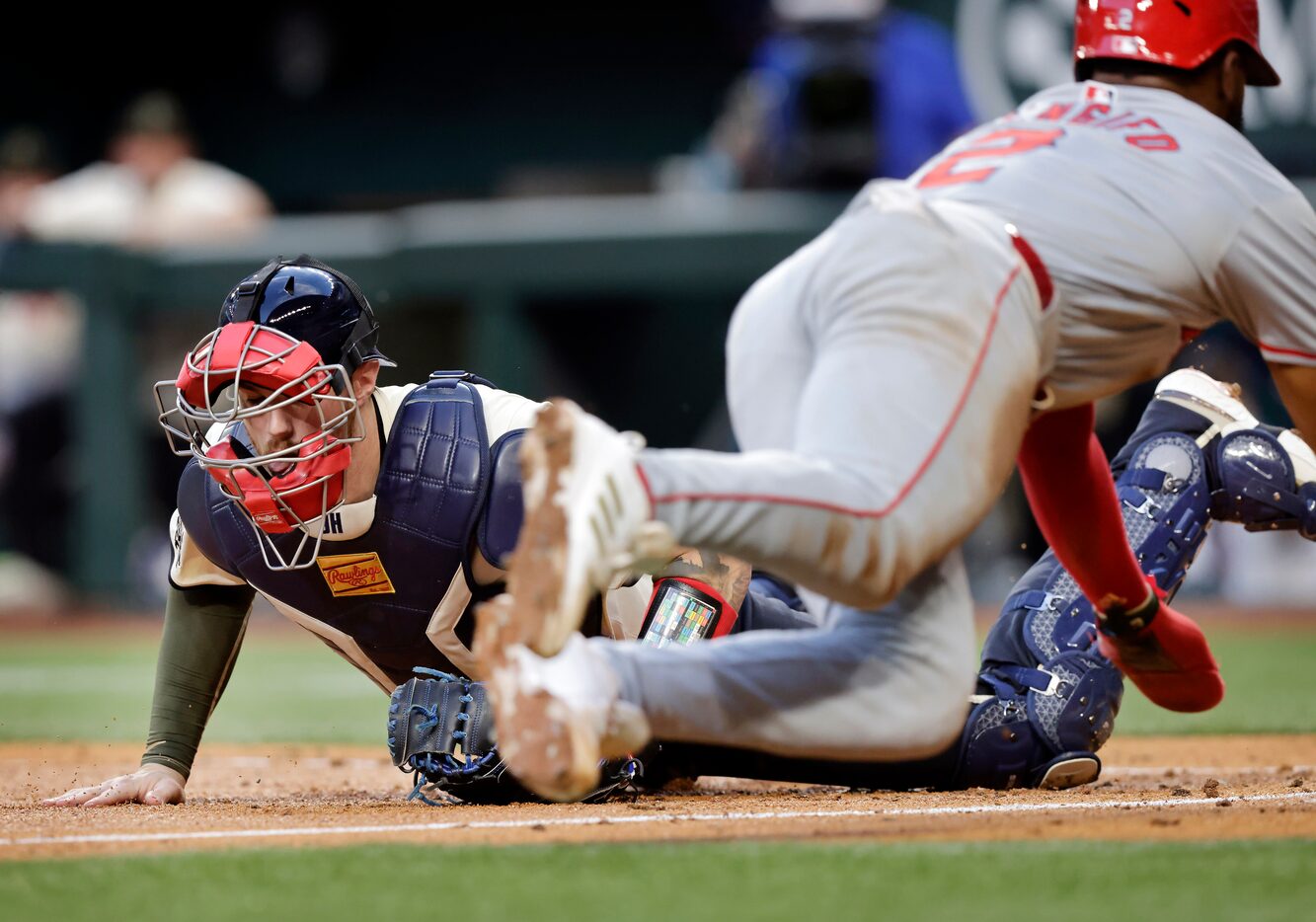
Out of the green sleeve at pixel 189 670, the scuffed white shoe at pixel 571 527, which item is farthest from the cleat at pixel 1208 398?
the green sleeve at pixel 189 670

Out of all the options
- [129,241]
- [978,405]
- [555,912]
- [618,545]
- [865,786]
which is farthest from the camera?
[129,241]

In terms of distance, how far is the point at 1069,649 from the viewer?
380 cm

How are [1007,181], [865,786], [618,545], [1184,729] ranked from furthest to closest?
[1184,729] < [865,786] < [1007,181] < [618,545]

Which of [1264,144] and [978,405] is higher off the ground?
[978,405]

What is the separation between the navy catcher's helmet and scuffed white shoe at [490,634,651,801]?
1.11 metres

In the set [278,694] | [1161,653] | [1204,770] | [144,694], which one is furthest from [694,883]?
[278,694]

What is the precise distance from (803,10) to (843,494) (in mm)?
6916

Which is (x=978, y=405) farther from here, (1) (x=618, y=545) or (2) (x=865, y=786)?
(2) (x=865, y=786)

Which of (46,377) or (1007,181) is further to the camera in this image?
(46,377)

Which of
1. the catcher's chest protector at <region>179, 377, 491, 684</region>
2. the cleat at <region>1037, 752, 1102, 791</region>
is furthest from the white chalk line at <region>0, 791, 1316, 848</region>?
the catcher's chest protector at <region>179, 377, 491, 684</region>

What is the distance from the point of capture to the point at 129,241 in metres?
10.3

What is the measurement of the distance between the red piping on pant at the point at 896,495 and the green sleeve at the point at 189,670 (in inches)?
63.9

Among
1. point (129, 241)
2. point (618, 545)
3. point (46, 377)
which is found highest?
point (618, 545)

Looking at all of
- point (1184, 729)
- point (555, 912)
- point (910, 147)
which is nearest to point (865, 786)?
point (555, 912)
